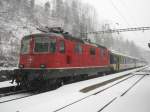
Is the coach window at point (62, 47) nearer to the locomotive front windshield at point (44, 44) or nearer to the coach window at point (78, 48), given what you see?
the locomotive front windshield at point (44, 44)

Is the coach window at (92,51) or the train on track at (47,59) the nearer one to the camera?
the train on track at (47,59)

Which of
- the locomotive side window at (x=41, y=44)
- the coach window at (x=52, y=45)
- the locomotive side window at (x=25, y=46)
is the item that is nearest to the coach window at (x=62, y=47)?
the coach window at (x=52, y=45)

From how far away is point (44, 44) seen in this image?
13328 millimetres

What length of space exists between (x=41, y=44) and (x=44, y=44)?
0.18 metres

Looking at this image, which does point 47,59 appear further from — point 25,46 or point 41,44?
point 25,46

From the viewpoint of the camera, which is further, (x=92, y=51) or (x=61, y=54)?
(x=92, y=51)

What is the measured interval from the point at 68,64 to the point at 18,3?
184ft

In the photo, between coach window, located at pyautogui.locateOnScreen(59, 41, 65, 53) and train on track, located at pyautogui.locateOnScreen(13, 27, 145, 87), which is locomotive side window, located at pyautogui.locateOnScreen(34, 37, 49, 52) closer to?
train on track, located at pyautogui.locateOnScreen(13, 27, 145, 87)

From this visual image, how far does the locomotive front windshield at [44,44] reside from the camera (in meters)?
13.2

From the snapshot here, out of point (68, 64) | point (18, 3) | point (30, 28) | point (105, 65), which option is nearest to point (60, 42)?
point (68, 64)

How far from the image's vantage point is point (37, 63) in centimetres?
1286

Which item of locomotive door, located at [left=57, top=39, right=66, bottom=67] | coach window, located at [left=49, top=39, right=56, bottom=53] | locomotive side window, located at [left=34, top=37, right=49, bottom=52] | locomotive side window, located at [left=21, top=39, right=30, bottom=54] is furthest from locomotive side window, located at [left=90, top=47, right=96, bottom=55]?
locomotive side window, located at [left=21, top=39, right=30, bottom=54]

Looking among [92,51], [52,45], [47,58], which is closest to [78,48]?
[92,51]

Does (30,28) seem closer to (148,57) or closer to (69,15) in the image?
(69,15)
